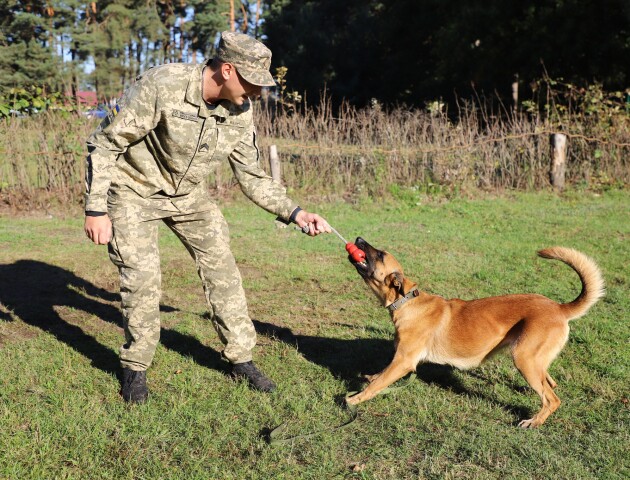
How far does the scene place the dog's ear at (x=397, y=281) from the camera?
13.4ft

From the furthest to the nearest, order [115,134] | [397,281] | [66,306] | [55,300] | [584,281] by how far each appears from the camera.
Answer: [55,300] < [66,306] < [397,281] < [584,281] < [115,134]

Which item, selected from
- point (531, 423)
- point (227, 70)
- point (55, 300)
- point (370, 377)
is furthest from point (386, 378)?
point (55, 300)

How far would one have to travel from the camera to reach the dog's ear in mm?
4070

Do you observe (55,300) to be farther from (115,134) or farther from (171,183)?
(115,134)

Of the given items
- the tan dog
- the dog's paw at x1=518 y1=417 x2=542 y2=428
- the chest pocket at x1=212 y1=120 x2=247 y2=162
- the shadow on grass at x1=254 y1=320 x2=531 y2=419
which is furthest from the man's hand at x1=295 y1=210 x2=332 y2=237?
the dog's paw at x1=518 y1=417 x2=542 y2=428

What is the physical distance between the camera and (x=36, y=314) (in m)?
5.64

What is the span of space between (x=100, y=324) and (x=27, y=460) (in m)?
2.38

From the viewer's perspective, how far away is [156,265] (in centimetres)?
389

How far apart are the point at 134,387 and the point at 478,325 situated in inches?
89.0

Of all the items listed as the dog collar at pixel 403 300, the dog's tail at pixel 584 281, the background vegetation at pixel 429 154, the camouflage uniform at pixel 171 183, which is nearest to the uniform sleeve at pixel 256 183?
the camouflage uniform at pixel 171 183

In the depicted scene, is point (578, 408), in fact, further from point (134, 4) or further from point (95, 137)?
point (134, 4)

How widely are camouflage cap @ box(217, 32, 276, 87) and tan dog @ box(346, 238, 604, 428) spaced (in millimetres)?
1429

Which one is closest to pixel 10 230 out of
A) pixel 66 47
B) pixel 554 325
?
pixel 554 325

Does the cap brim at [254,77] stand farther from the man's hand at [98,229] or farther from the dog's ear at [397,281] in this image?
Answer: the dog's ear at [397,281]
